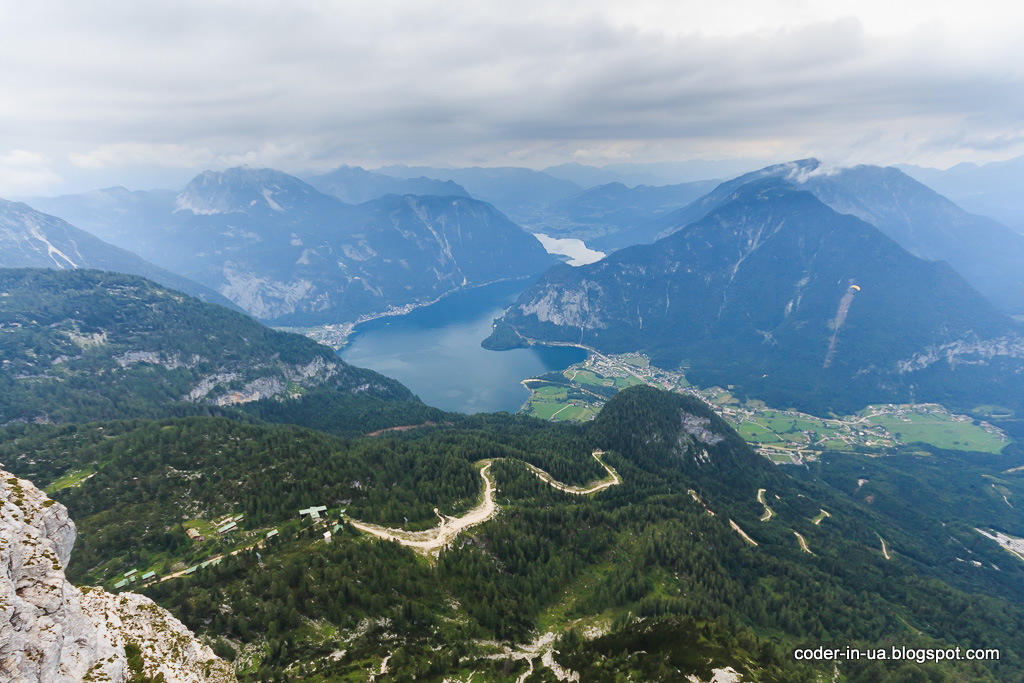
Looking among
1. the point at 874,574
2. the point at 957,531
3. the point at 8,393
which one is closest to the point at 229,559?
the point at 874,574

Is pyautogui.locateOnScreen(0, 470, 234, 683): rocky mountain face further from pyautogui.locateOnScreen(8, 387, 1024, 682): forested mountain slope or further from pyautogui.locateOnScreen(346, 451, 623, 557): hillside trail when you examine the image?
pyautogui.locateOnScreen(346, 451, 623, 557): hillside trail

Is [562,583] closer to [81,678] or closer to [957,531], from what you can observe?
[81,678]

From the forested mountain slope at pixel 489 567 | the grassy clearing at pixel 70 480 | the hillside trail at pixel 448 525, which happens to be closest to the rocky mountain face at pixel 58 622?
the forested mountain slope at pixel 489 567

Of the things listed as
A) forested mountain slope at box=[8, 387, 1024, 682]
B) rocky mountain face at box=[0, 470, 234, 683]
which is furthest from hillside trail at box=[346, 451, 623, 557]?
rocky mountain face at box=[0, 470, 234, 683]

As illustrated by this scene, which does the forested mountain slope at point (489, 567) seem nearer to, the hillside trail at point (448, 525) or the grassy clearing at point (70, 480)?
the grassy clearing at point (70, 480)

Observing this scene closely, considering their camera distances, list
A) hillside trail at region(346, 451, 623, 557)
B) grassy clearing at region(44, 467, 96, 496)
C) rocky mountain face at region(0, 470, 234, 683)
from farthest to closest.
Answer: grassy clearing at region(44, 467, 96, 496) < hillside trail at region(346, 451, 623, 557) < rocky mountain face at region(0, 470, 234, 683)

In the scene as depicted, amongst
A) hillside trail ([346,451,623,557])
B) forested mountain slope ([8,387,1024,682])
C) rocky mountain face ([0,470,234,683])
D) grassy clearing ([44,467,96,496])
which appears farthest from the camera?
grassy clearing ([44,467,96,496])
